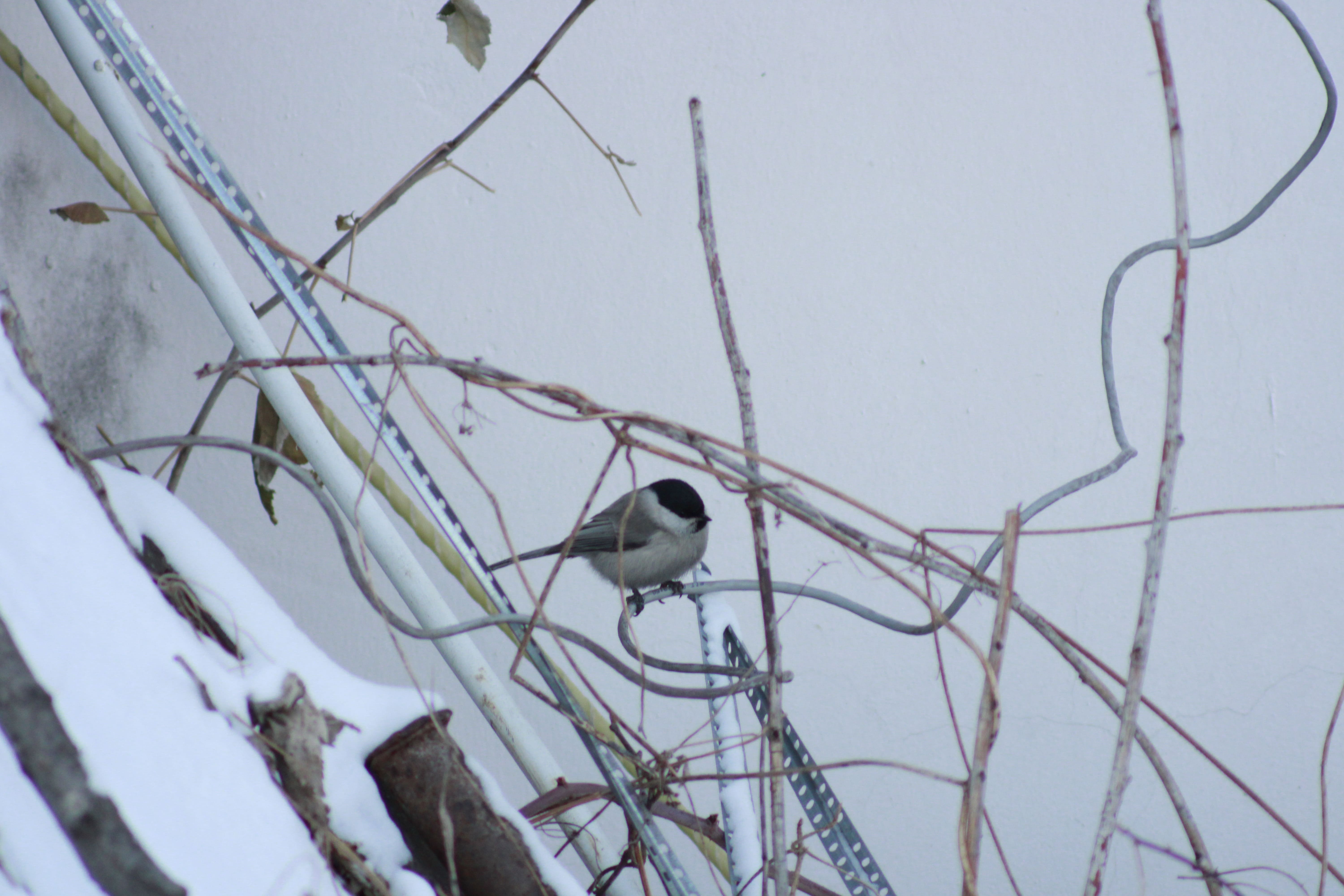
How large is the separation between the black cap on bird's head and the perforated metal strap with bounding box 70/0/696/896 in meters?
0.79

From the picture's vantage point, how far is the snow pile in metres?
0.35

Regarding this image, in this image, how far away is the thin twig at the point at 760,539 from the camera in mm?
532

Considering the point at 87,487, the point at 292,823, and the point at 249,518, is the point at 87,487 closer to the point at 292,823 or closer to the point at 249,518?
the point at 292,823

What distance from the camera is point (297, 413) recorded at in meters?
0.84

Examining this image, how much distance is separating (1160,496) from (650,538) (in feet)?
4.31

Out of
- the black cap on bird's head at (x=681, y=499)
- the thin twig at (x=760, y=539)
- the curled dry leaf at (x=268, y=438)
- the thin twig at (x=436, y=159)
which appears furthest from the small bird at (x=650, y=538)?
the thin twig at (x=760, y=539)

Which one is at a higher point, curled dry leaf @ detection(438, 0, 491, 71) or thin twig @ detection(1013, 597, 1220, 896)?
curled dry leaf @ detection(438, 0, 491, 71)

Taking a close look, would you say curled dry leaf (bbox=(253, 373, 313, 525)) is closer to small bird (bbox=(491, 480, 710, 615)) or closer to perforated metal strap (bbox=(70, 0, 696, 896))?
perforated metal strap (bbox=(70, 0, 696, 896))

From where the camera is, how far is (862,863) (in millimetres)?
724

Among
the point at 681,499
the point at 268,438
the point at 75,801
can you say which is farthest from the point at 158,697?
the point at 681,499

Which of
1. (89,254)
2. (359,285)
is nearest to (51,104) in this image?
(89,254)

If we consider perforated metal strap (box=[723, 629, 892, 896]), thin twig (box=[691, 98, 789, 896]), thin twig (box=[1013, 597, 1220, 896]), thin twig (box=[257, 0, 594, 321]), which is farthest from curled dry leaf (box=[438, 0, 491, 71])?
thin twig (box=[1013, 597, 1220, 896])

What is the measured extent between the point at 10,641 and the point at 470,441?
116 centimetres

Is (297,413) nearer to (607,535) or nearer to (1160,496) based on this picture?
(1160,496)
